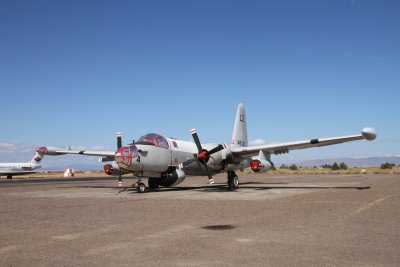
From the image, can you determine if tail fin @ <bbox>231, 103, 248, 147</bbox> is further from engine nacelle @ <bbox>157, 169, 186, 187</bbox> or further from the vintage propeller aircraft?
engine nacelle @ <bbox>157, 169, 186, 187</bbox>

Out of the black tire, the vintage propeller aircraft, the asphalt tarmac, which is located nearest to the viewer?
the asphalt tarmac

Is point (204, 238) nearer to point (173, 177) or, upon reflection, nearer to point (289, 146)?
point (173, 177)

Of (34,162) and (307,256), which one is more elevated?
(34,162)

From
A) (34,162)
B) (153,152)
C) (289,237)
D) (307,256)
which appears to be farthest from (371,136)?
(34,162)

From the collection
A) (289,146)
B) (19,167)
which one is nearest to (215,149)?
(289,146)

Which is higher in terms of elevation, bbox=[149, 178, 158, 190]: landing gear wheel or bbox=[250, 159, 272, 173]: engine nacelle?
bbox=[250, 159, 272, 173]: engine nacelle

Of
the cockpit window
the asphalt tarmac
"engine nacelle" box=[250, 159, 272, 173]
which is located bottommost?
the asphalt tarmac

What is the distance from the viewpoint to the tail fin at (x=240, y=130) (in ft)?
106

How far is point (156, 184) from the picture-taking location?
27.9 meters

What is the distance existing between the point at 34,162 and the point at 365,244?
88.4 m

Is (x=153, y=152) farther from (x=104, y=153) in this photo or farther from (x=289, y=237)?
(x=289, y=237)


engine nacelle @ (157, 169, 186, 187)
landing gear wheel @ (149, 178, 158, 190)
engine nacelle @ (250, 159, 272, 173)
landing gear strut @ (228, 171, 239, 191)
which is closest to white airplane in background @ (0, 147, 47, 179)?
landing gear wheel @ (149, 178, 158, 190)

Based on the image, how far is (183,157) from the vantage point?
1076 inches

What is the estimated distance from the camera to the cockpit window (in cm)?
2497
